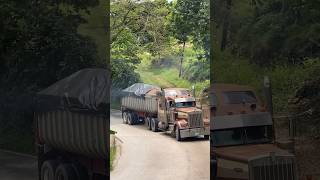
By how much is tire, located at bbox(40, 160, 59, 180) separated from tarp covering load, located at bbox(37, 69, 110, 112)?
555 millimetres

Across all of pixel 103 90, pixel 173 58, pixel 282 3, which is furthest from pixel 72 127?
pixel 282 3

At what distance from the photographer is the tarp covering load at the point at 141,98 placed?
430cm

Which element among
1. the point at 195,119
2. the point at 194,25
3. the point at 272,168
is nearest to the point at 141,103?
the point at 195,119

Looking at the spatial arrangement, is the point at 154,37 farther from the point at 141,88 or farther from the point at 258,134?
the point at 258,134

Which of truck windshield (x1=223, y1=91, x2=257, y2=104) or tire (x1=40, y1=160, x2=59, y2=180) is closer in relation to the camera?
truck windshield (x1=223, y1=91, x2=257, y2=104)

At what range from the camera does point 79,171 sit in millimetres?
4594

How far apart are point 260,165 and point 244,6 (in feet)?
4.85

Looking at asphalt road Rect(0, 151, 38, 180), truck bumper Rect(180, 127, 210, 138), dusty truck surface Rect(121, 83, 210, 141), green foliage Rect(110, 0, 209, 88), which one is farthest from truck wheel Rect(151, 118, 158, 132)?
asphalt road Rect(0, 151, 38, 180)

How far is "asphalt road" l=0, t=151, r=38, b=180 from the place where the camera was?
472 centimetres

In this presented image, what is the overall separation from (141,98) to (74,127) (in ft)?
2.34

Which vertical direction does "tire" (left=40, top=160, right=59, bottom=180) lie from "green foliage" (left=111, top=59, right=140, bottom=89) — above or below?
below

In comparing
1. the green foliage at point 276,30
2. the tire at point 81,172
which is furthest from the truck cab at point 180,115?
the tire at point 81,172

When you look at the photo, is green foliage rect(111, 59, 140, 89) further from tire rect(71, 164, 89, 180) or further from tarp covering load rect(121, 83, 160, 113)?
tire rect(71, 164, 89, 180)

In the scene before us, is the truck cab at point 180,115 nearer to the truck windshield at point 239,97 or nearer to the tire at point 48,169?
the truck windshield at point 239,97
